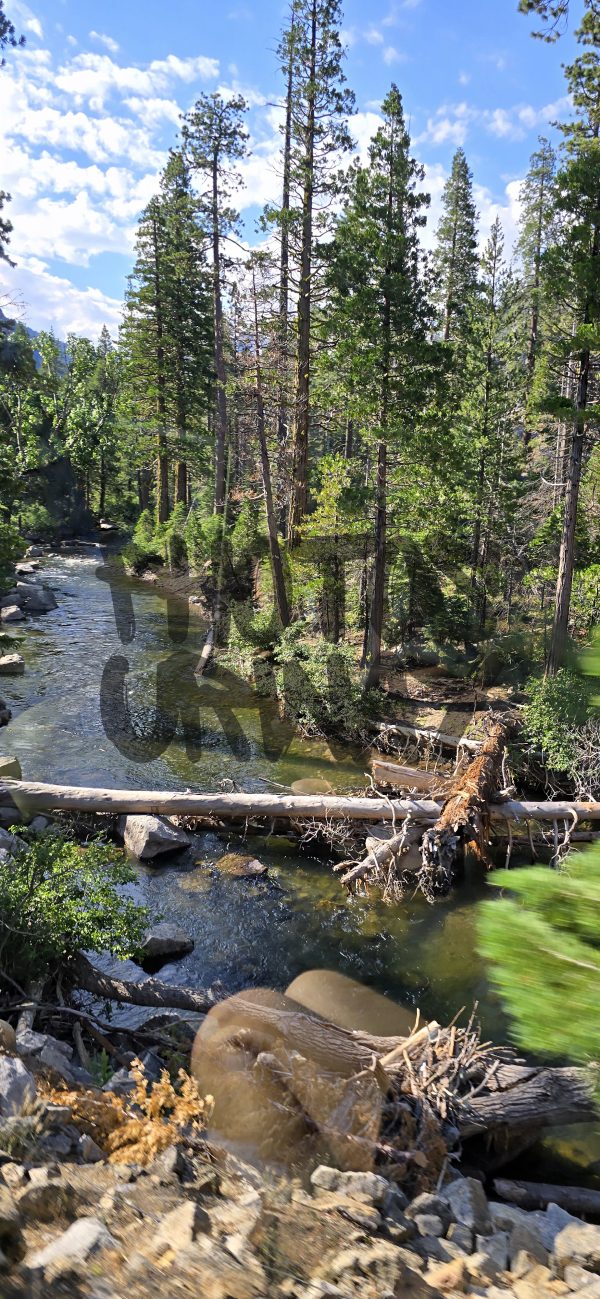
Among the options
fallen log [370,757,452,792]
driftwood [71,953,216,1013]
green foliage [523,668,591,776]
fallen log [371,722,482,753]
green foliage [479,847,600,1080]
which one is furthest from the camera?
fallen log [371,722,482,753]

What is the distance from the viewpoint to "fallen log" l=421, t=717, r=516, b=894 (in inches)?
402

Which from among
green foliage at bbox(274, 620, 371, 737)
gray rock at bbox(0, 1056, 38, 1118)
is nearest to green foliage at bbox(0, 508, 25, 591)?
green foliage at bbox(274, 620, 371, 737)

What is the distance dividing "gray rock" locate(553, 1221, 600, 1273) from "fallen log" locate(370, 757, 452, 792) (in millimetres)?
7255

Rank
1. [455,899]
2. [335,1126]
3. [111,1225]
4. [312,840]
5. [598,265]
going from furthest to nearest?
1. [598,265]
2. [312,840]
3. [455,899]
4. [335,1126]
5. [111,1225]

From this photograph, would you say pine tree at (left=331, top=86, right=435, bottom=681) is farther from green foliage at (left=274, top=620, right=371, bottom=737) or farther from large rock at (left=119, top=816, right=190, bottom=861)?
large rock at (left=119, top=816, right=190, bottom=861)

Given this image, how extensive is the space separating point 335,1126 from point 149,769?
27.8 ft

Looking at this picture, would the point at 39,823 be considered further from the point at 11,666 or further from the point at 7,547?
the point at 11,666

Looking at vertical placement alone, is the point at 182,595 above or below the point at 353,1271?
above

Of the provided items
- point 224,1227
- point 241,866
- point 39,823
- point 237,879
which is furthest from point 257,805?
point 224,1227

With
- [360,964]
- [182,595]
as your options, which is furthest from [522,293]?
[360,964]

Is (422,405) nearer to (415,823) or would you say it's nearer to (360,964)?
(415,823)

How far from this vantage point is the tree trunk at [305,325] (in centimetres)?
1825

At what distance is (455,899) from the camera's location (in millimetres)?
10234

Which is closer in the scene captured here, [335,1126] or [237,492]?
[335,1126]
